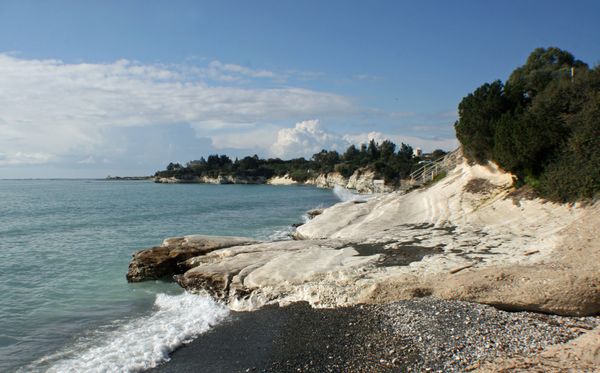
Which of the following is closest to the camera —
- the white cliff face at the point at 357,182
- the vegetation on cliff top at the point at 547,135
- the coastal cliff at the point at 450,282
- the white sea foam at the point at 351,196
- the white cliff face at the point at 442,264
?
the coastal cliff at the point at 450,282

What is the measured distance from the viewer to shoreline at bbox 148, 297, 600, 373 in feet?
29.2

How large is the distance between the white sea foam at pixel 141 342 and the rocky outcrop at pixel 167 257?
479 cm

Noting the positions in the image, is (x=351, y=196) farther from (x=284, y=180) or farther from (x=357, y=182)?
(x=284, y=180)

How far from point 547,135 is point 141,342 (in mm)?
21012

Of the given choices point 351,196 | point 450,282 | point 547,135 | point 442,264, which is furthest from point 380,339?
point 351,196

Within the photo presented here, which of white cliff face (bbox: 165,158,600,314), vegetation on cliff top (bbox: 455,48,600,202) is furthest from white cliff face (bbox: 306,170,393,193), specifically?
white cliff face (bbox: 165,158,600,314)

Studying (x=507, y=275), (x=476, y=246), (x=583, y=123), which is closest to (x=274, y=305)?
(x=507, y=275)

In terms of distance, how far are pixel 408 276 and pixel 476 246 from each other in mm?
4800

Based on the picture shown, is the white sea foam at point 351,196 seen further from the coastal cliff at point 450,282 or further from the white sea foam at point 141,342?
the white sea foam at point 141,342

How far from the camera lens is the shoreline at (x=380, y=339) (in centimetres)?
891

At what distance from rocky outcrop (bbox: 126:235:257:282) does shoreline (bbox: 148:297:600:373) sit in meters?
8.40

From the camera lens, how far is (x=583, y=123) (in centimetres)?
2014

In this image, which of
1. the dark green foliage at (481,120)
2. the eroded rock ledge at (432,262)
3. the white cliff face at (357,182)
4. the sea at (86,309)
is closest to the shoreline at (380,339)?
the eroded rock ledge at (432,262)

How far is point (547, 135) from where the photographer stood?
2100 centimetres
